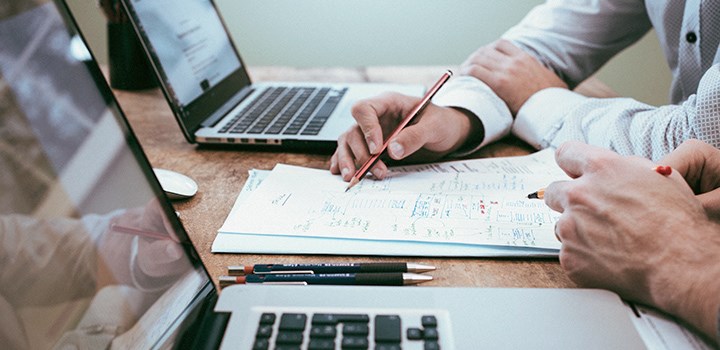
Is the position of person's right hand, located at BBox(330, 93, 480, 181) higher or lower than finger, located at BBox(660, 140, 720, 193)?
higher

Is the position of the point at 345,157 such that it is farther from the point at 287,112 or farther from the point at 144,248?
the point at 144,248

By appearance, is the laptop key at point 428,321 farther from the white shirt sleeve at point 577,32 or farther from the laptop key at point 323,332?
the white shirt sleeve at point 577,32

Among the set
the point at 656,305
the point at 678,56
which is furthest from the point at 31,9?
the point at 678,56

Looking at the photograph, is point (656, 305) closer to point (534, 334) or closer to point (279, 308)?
point (534, 334)

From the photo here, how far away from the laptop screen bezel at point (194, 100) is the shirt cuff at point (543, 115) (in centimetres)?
50

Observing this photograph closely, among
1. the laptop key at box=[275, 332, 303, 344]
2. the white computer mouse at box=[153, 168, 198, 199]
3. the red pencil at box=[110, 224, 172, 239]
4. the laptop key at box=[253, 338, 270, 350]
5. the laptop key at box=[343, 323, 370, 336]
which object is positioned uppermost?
the red pencil at box=[110, 224, 172, 239]

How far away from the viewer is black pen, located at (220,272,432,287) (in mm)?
508

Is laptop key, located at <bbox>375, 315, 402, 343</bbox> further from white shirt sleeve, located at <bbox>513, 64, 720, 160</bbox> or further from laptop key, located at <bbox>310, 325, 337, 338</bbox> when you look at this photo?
white shirt sleeve, located at <bbox>513, 64, 720, 160</bbox>

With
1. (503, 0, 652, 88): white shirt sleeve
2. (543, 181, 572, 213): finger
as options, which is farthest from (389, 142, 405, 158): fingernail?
(503, 0, 652, 88): white shirt sleeve

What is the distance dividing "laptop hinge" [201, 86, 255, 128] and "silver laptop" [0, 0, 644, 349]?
494 millimetres

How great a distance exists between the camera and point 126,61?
3.91 ft

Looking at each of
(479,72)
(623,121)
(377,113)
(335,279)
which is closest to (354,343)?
(335,279)

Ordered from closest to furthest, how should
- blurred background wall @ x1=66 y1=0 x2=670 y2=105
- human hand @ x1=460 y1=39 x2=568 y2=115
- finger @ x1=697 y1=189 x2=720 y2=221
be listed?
1. finger @ x1=697 y1=189 x2=720 y2=221
2. human hand @ x1=460 y1=39 x2=568 y2=115
3. blurred background wall @ x1=66 y1=0 x2=670 y2=105

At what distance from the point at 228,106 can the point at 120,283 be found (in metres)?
0.68
